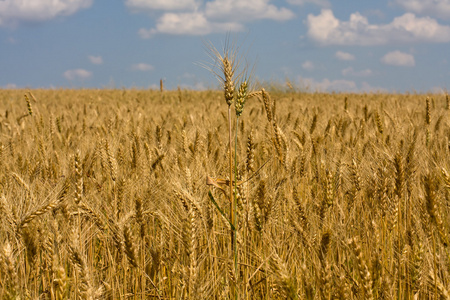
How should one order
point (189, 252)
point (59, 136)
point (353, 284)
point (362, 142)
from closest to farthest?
point (189, 252), point (353, 284), point (362, 142), point (59, 136)

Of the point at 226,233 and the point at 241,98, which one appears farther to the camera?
the point at 226,233

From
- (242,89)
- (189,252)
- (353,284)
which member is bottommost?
(353,284)

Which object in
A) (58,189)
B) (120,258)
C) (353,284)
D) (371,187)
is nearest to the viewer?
(353,284)

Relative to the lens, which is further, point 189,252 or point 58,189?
point 58,189

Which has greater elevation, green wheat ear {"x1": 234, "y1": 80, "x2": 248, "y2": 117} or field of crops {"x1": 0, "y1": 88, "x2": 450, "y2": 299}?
green wheat ear {"x1": 234, "y1": 80, "x2": 248, "y2": 117}

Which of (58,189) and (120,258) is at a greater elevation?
(58,189)

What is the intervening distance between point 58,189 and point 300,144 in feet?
5.87

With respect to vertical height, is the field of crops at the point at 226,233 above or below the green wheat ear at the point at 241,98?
below

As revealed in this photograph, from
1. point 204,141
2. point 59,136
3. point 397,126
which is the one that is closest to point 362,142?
point 397,126

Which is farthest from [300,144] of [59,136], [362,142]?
[59,136]

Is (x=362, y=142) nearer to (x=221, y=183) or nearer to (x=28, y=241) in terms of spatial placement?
(x=221, y=183)

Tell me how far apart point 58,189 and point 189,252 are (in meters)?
0.86

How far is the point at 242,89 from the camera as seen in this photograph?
145 centimetres

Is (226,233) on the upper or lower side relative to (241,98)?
lower
